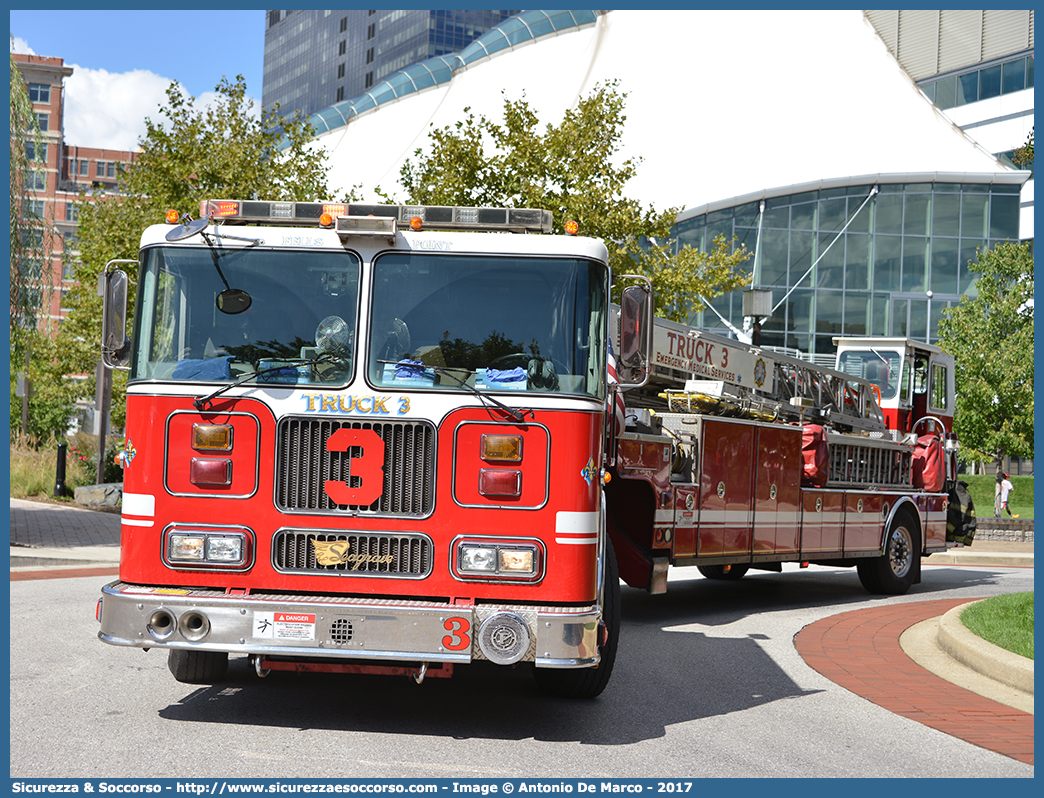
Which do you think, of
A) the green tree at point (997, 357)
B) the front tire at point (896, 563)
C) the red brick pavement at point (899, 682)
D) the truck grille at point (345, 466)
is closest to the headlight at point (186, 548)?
the truck grille at point (345, 466)

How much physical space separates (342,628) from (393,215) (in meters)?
2.41

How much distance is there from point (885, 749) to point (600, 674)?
1.73m

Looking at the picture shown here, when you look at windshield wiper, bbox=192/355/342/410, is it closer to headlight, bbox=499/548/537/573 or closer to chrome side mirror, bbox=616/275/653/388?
headlight, bbox=499/548/537/573

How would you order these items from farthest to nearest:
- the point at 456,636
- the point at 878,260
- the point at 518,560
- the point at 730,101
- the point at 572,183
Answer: the point at 730,101 < the point at 878,260 < the point at 572,183 < the point at 518,560 < the point at 456,636

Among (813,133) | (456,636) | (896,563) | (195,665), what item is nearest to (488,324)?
(456,636)

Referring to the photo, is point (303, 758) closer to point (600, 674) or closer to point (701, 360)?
point (600, 674)

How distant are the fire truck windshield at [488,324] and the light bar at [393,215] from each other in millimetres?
307

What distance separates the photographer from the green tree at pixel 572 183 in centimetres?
1923

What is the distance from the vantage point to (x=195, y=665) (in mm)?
7051

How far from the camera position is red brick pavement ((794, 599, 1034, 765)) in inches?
258

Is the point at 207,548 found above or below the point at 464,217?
below

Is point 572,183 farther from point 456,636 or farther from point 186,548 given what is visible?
point 456,636

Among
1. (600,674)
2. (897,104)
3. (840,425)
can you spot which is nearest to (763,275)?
(897,104)

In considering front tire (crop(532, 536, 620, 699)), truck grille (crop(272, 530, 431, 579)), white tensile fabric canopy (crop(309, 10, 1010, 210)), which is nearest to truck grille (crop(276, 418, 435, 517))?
truck grille (crop(272, 530, 431, 579))
